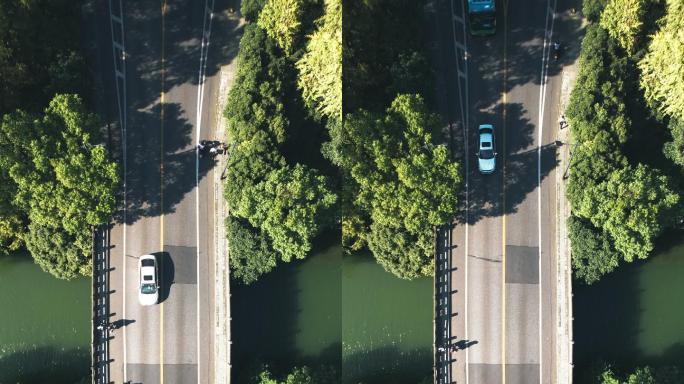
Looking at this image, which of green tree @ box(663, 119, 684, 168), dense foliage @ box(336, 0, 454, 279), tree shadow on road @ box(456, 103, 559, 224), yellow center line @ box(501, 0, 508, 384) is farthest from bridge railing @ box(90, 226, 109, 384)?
green tree @ box(663, 119, 684, 168)

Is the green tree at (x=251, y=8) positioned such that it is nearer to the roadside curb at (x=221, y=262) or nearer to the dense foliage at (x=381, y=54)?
the roadside curb at (x=221, y=262)

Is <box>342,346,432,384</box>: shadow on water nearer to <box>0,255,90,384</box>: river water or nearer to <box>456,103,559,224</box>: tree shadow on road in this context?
<box>456,103,559,224</box>: tree shadow on road

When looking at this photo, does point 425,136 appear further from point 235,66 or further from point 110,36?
point 110,36

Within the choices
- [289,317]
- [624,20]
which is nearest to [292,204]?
[289,317]

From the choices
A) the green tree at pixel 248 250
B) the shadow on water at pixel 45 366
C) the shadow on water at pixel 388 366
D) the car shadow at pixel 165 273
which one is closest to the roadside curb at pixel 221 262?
the green tree at pixel 248 250

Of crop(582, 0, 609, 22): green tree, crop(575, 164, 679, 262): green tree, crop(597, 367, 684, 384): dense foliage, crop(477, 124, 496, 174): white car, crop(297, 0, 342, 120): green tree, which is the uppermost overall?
crop(582, 0, 609, 22): green tree

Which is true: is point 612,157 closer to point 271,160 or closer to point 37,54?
point 271,160
